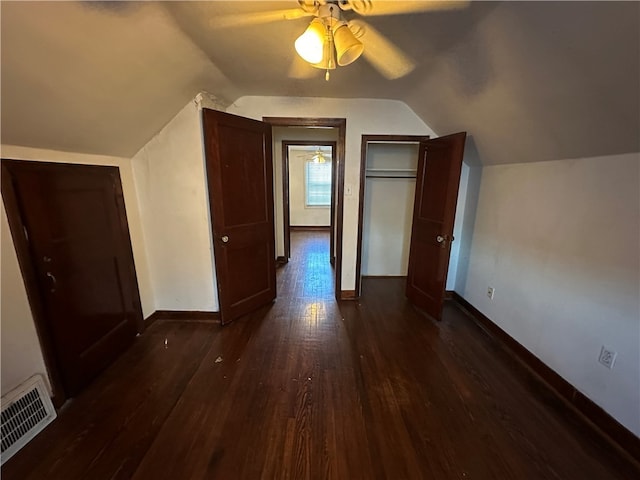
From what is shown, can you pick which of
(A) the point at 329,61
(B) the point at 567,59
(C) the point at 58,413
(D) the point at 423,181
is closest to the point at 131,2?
(A) the point at 329,61

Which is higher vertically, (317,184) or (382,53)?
(382,53)

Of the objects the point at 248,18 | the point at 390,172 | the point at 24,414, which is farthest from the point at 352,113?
the point at 24,414

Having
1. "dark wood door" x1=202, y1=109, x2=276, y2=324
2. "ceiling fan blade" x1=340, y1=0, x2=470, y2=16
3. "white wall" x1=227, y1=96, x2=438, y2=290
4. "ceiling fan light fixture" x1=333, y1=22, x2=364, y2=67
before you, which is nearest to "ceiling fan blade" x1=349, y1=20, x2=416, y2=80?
"ceiling fan blade" x1=340, y1=0, x2=470, y2=16

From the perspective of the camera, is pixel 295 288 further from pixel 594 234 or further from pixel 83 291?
pixel 594 234

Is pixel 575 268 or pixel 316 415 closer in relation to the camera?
pixel 316 415

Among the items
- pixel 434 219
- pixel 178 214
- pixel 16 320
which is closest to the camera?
pixel 16 320

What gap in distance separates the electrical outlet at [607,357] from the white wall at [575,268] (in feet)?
0.08

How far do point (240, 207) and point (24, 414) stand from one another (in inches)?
75.5

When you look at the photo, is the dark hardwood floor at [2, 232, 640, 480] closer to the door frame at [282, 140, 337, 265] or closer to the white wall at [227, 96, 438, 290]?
the white wall at [227, 96, 438, 290]

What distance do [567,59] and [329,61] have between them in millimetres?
1167

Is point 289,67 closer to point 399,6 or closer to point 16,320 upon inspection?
point 399,6

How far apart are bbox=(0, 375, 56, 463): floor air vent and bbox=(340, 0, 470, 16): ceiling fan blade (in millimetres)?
2686

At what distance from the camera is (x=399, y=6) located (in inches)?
54.4

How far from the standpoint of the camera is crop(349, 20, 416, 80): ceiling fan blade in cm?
157
